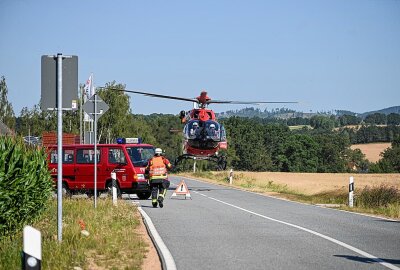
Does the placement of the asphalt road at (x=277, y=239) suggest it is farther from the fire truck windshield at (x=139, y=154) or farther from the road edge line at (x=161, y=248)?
the fire truck windshield at (x=139, y=154)

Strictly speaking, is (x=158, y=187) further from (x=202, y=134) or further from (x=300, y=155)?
(x=300, y=155)

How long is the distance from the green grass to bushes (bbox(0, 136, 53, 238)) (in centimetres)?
33

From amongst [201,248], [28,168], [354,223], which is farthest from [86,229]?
[354,223]

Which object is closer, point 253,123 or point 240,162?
point 240,162

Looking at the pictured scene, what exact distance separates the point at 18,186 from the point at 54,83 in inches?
90.0

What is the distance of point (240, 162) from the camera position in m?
134

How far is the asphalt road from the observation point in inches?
386

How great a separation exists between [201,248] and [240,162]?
123 m

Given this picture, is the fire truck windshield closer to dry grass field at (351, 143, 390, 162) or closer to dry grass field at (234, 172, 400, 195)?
dry grass field at (234, 172, 400, 195)

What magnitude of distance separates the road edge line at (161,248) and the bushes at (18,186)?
2392mm

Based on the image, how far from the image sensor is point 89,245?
11070 mm

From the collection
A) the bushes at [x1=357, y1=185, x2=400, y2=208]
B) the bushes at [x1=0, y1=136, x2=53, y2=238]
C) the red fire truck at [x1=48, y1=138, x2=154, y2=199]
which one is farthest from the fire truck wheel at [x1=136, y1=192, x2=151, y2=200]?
the bushes at [x1=0, y1=136, x2=53, y2=238]

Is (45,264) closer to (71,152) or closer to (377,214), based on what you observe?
(377,214)

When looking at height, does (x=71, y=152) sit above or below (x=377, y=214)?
above
